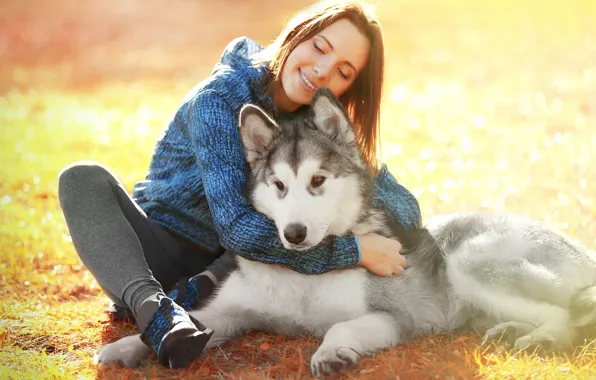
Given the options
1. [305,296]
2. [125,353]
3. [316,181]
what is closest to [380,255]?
[305,296]

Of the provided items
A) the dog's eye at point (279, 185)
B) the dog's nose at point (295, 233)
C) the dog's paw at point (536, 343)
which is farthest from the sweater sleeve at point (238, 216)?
the dog's paw at point (536, 343)

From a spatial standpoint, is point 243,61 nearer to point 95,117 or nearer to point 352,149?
point 352,149

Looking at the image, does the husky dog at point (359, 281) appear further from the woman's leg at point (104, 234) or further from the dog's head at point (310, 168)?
the woman's leg at point (104, 234)

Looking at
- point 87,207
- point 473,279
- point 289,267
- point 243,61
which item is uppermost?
point 243,61

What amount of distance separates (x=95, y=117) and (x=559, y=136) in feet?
24.4

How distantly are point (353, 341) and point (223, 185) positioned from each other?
1.08 m

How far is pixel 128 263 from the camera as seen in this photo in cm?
342

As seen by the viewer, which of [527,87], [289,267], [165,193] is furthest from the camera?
[527,87]

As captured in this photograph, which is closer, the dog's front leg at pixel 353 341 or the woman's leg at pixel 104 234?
the dog's front leg at pixel 353 341

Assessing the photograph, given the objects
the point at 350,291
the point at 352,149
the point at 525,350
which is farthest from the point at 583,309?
the point at 352,149

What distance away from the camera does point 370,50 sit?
412cm

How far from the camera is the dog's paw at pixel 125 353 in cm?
332

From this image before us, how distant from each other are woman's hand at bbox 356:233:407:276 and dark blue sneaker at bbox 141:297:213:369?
0.98 meters

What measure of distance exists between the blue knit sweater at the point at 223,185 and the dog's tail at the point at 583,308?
1.06 metres
